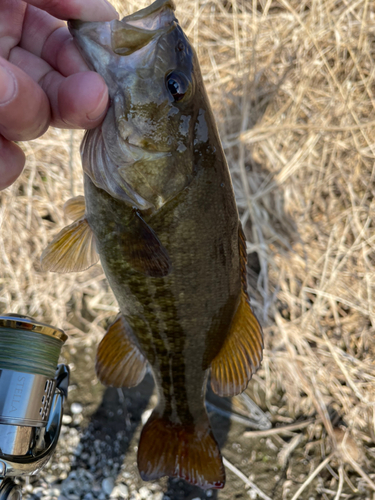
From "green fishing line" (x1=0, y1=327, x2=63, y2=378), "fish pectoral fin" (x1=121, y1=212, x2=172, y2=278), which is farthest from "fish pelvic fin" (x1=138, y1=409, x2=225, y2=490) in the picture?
"fish pectoral fin" (x1=121, y1=212, x2=172, y2=278)

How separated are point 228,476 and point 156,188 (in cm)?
267

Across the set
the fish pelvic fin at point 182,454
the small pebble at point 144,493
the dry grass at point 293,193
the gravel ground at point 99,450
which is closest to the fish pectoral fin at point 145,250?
the fish pelvic fin at point 182,454

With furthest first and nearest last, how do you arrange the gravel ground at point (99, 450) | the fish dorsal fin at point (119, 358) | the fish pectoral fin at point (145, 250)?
the gravel ground at point (99, 450)
the fish dorsal fin at point (119, 358)
the fish pectoral fin at point (145, 250)

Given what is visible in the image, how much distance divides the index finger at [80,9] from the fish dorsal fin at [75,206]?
2.21 feet

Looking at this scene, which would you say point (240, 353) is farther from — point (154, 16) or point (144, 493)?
point (144, 493)

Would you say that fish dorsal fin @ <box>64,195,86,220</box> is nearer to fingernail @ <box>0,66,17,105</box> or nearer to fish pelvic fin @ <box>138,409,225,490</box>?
fingernail @ <box>0,66,17,105</box>

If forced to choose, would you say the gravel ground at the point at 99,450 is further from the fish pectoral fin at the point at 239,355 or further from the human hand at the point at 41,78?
the human hand at the point at 41,78

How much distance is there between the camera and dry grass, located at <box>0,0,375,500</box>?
310cm

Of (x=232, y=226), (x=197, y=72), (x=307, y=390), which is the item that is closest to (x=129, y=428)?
(x=307, y=390)

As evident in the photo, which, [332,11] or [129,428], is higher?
[332,11]

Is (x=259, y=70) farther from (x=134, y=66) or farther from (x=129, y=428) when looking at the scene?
(x=129, y=428)

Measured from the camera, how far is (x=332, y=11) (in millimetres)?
3082

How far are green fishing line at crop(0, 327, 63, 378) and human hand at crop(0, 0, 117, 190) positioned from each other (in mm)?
635

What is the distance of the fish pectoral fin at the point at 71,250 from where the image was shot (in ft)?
4.78
